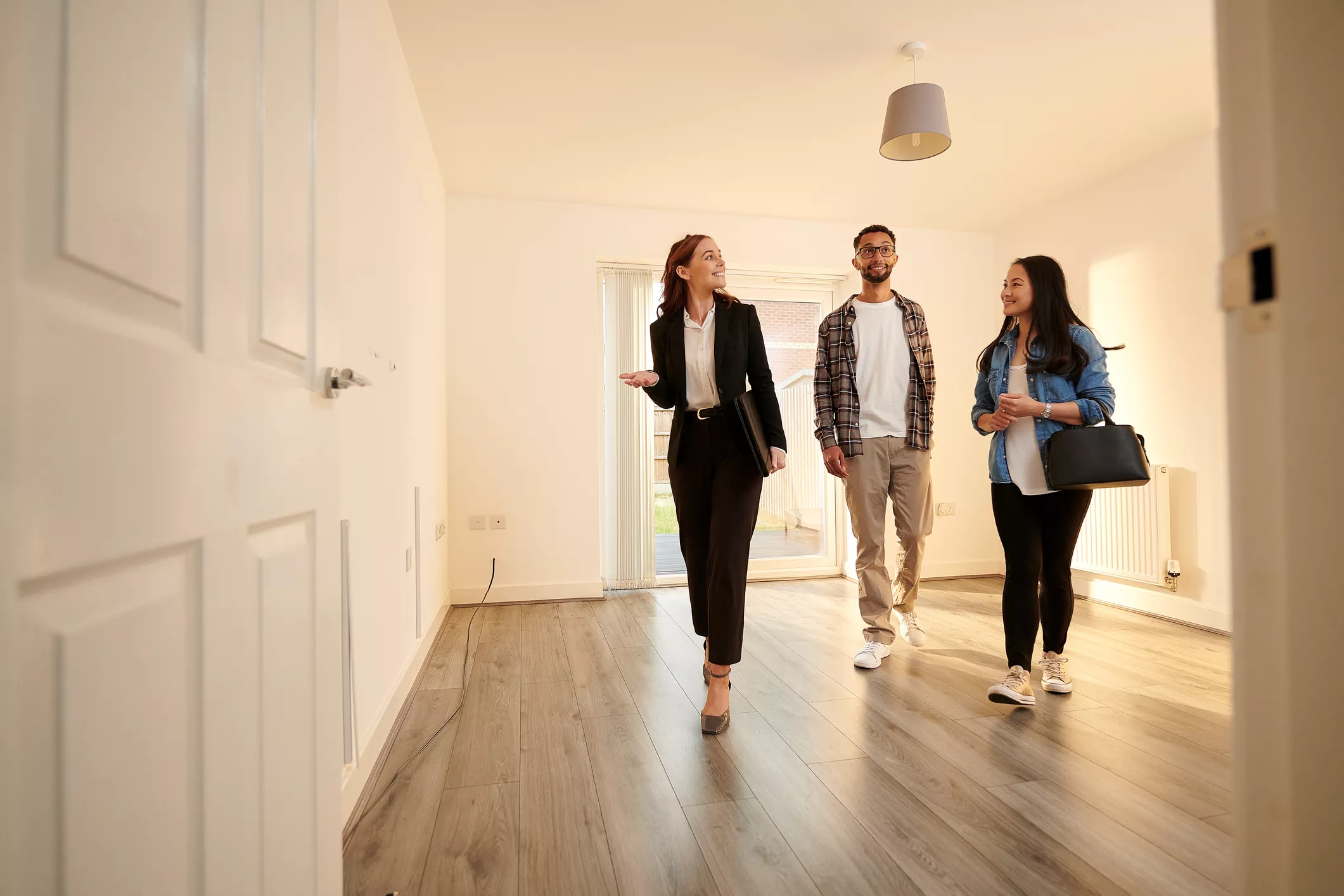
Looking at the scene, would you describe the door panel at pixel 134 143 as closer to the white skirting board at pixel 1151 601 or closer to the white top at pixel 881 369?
the white top at pixel 881 369

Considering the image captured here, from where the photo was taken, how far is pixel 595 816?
142cm

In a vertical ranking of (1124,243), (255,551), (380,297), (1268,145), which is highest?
(1124,243)

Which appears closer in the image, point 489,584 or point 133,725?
point 133,725

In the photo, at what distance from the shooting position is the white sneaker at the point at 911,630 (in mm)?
2723

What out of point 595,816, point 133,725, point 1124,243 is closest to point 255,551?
point 133,725

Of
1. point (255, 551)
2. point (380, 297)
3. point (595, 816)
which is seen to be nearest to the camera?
point (255, 551)

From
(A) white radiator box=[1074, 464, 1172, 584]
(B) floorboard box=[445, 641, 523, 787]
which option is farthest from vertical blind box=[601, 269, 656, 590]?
(A) white radiator box=[1074, 464, 1172, 584]

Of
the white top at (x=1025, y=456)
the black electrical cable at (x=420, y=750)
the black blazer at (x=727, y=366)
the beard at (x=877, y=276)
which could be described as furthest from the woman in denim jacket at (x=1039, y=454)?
the black electrical cable at (x=420, y=750)

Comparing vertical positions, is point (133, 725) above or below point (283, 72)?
below

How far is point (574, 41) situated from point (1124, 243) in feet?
9.95

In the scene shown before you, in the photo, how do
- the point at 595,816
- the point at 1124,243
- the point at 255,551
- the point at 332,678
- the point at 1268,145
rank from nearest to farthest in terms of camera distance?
the point at 1268,145
the point at 255,551
the point at 332,678
the point at 595,816
the point at 1124,243

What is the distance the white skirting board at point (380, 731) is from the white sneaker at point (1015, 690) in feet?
5.93

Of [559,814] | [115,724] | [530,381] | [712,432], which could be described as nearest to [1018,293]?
[712,432]

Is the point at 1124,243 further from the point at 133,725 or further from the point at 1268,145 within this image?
the point at 133,725
